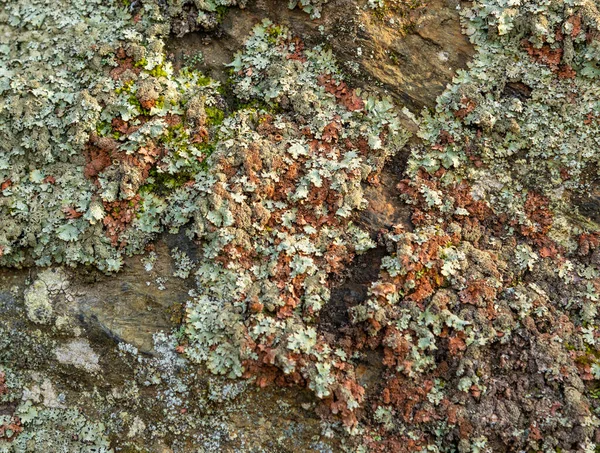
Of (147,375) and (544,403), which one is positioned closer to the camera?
(544,403)

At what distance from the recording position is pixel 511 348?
14.7ft

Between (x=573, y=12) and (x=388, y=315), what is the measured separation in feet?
11.5

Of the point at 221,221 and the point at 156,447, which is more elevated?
the point at 221,221

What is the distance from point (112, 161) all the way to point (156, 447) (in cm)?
266

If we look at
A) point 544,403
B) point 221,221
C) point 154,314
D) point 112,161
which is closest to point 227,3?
point 112,161

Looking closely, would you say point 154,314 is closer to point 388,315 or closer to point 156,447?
point 156,447

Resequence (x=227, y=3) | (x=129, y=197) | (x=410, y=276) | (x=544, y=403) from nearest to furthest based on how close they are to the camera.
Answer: (x=544, y=403) → (x=410, y=276) → (x=129, y=197) → (x=227, y=3)

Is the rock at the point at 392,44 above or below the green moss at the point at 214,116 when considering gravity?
above

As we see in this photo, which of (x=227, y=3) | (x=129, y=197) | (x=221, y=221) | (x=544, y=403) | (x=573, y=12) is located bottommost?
(x=129, y=197)

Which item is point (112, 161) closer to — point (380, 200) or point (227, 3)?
point (227, 3)

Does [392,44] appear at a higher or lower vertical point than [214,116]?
higher

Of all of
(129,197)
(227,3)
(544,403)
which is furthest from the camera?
(227,3)

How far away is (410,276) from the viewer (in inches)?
180

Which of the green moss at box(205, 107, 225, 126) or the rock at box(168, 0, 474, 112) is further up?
the rock at box(168, 0, 474, 112)
